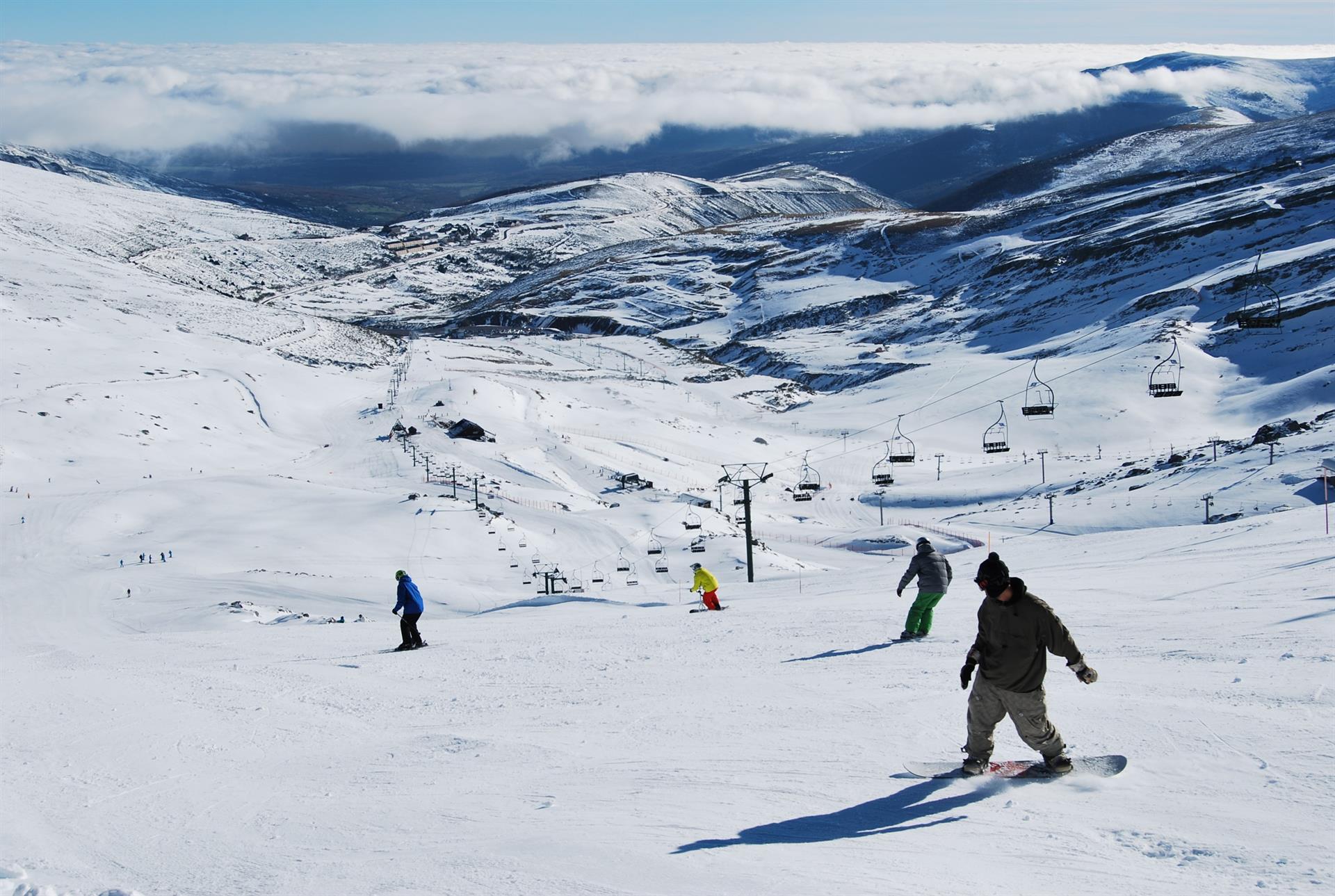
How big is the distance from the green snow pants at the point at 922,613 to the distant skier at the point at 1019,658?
20.2 feet

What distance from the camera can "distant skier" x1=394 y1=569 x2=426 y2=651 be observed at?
1652 cm

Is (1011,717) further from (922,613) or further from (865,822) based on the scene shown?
(922,613)

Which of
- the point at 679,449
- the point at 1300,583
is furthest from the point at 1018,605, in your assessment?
the point at 679,449

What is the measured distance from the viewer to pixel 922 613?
1423 cm

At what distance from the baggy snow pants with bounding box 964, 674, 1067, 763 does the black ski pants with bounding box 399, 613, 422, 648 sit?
33.3 ft

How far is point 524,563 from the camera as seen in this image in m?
45.9

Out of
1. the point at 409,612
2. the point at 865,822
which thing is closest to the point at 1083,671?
the point at 865,822

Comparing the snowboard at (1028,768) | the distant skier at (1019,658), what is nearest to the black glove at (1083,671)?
the distant skier at (1019,658)

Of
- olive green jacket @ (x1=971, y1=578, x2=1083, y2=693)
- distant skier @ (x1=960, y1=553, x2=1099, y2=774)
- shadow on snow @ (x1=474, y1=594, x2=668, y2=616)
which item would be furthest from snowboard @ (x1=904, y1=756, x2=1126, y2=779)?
shadow on snow @ (x1=474, y1=594, x2=668, y2=616)

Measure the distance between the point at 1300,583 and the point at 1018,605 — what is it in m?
10.1

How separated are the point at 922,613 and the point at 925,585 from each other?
361 mm

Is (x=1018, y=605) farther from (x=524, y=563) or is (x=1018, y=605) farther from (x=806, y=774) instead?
(x=524, y=563)

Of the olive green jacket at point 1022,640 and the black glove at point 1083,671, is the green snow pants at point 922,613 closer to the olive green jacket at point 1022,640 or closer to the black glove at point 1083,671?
the olive green jacket at point 1022,640

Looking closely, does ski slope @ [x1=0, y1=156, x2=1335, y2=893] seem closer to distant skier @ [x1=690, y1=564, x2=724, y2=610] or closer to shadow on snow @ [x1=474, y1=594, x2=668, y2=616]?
shadow on snow @ [x1=474, y1=594, x2=668, y2=616]
